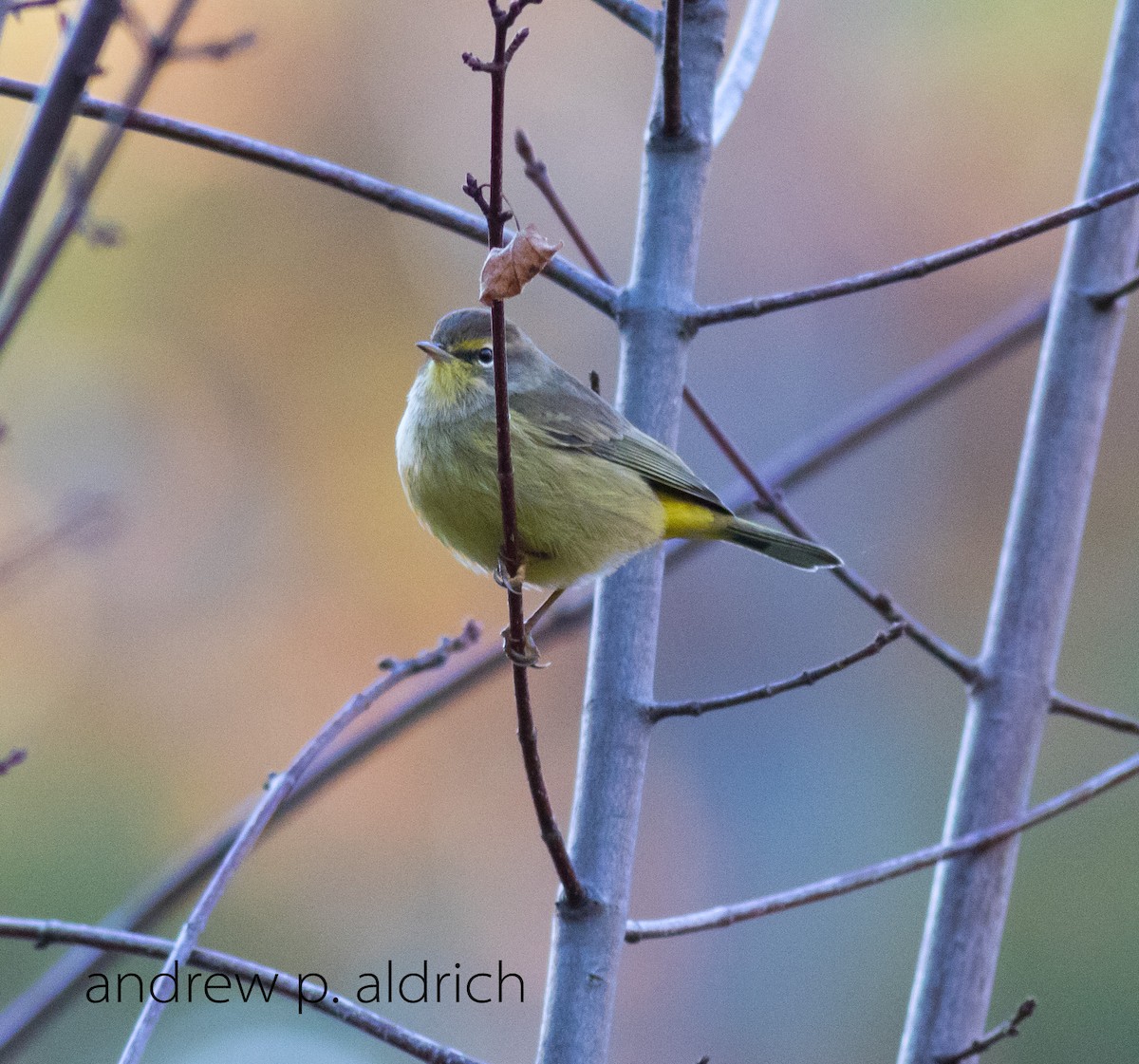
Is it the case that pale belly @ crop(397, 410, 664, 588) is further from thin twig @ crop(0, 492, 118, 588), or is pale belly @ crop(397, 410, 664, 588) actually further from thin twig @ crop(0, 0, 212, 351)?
thin twig @ crop(0, 0, 212, 351)

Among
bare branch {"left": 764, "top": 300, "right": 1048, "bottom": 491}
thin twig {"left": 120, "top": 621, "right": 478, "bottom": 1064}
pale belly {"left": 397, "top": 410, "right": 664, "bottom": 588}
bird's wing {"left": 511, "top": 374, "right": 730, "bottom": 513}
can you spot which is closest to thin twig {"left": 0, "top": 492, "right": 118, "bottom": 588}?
thin twig {"left": 120, "top": 621, "right": 478, "bottom": 1064}

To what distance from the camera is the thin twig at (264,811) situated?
170cm

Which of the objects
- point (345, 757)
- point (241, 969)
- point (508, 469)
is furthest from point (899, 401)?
point (241, 969)

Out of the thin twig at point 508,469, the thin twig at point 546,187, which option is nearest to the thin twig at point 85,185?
the thin twig at point 508,469

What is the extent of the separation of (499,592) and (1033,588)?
6155mm

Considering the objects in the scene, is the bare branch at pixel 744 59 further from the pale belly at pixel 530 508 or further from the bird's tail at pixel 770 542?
the bird's tail at pixel 770 542

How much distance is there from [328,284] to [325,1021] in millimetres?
5675

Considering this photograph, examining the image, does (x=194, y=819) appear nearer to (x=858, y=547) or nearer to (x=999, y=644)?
(x=858, y=547)

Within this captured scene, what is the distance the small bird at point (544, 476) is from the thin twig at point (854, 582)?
0.14m

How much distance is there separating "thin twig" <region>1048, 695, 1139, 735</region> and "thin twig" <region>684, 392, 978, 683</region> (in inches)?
7.8

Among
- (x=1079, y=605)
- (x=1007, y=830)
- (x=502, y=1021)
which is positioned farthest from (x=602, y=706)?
(x=1079, y=605)

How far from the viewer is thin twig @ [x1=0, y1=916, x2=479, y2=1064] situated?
186cm

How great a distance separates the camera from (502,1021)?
8969 millimetres

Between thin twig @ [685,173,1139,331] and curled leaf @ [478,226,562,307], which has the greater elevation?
thin twig @ [685,173,1139,331]
